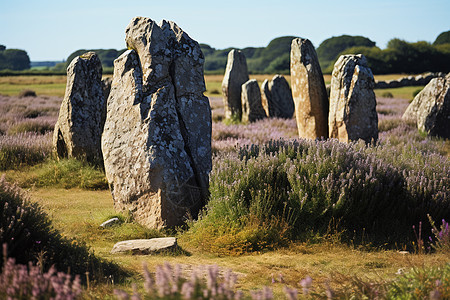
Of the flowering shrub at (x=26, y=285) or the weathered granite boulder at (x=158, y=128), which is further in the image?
the weathered granite boulder at (x=158, y=128)

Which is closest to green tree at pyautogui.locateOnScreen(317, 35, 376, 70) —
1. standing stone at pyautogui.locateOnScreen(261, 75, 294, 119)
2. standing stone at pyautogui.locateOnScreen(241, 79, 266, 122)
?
standing stone at pyautogui.locateOnScreen(261, 75, 294, 119)

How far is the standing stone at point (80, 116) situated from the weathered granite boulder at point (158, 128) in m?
3.19

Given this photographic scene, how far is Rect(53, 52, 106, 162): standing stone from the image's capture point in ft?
32.2

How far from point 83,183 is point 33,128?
6.53 metres

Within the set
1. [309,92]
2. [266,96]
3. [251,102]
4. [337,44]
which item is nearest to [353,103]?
[309,92]

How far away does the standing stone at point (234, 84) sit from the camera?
17.8 metres

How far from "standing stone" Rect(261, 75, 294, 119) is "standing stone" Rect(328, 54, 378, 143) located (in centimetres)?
781

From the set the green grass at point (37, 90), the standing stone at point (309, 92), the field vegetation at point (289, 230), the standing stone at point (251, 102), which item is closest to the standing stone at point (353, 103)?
the standing stone at point (309, 92)

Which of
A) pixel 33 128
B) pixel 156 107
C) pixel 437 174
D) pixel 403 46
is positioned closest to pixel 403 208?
pixel 437 174

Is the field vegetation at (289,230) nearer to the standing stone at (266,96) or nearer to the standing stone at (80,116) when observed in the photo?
the standing stone at (80,116)

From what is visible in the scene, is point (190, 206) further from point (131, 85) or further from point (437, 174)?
point (437, 174)

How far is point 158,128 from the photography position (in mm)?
6305

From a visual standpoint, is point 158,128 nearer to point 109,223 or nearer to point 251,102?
point 109,223

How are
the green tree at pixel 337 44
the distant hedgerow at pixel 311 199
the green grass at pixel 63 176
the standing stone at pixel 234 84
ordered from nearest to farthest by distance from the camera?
the distant hedgerow at pixel 311 199 < the green grass at pixel 63 176 < the standing stone at pixel 234 84 < the green tree at pixel 337 44
